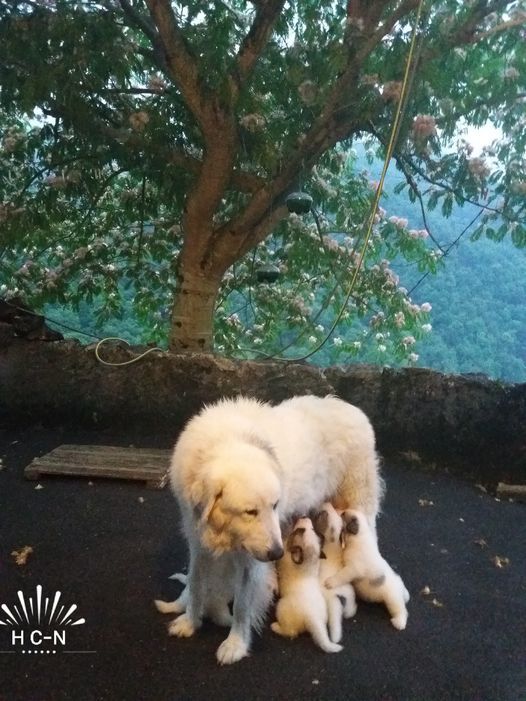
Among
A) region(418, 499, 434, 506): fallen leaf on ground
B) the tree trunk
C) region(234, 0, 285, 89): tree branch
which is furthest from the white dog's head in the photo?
region(234, 0, 285, 89): tree branch

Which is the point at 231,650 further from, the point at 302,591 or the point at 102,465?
the point at 102,465

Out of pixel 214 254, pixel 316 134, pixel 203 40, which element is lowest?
pixel 214 254

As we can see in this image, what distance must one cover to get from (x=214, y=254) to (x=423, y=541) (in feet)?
11.2

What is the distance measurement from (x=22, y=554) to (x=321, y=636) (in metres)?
1.85

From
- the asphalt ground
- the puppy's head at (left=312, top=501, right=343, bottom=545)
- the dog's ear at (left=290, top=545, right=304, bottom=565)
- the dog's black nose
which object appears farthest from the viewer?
the puppy's head at (left=312, top=501, right=343, bottom=545)

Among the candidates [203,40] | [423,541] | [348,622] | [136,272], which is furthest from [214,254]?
[348,622]

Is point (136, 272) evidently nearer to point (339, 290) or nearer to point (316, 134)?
point (339, 290)

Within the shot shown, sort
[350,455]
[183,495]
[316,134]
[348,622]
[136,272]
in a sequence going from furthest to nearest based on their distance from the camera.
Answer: [136,272] → [316,134] → [350,455] → [348,622] → [183,495]

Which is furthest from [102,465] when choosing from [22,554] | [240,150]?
[240,150]

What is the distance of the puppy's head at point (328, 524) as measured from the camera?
337 centimetres

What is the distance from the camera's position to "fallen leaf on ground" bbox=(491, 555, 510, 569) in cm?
385

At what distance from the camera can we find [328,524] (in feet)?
11.2

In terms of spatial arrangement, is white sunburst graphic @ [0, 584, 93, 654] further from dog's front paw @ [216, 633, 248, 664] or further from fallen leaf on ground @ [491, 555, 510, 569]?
fallen leaf on ground @ [491, 555, 510, 569]

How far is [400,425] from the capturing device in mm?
5500
